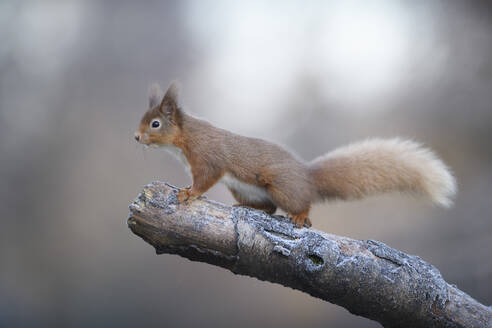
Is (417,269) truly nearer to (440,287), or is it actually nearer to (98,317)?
(440,287)

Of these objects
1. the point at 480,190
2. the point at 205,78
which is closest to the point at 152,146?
the point at 205,78

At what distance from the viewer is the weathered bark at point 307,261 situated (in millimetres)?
1084

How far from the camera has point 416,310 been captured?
1.16m

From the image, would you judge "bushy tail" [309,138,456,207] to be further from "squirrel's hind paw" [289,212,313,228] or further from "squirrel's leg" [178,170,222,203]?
"squirrel's leg" [178,170,222,203]

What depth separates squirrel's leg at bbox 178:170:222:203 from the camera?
3.91 feet

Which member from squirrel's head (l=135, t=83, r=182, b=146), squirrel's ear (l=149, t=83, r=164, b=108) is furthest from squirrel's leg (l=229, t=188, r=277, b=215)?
squirrel's ear (l=149, t=83, r=164, b=108)

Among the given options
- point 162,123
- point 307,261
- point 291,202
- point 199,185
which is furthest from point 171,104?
point 307,261

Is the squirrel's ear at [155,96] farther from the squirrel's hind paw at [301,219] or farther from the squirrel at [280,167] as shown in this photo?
the squirrel's hind paw at [301,219]

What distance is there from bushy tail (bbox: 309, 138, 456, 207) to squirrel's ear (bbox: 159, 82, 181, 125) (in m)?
0.61

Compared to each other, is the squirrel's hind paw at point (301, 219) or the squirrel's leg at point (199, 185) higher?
the squirrel's hind paw at point (301, 219)

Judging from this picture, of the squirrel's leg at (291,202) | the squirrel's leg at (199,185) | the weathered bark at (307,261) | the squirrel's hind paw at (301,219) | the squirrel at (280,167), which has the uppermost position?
the squirrel at (280,167)

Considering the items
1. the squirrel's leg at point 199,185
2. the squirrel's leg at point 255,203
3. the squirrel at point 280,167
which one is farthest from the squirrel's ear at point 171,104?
the squirrel's leg at point 255,203

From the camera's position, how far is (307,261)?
3.67 feet

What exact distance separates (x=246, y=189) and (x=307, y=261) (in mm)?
504
